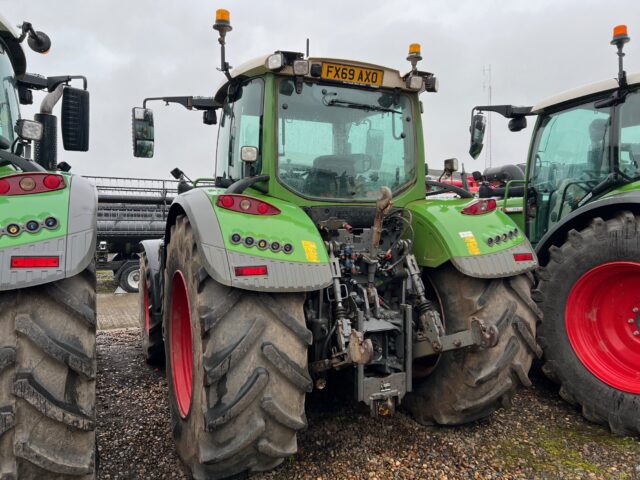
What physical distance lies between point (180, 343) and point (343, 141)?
1748mm

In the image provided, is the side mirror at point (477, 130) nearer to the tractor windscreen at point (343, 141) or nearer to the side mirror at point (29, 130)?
the tractor windscreen at point (343, 141)

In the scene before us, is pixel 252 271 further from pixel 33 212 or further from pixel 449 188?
pixel 449 188

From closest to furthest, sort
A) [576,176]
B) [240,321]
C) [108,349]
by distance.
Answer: [240,321] → [576,176] → [108,349]

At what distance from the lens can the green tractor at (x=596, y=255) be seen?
129 inches

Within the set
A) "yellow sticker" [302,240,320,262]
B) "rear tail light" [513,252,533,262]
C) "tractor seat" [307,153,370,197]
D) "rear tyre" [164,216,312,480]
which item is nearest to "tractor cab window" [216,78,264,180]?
"tractor seat" [307,153,370,197]

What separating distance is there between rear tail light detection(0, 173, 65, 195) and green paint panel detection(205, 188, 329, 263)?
731 millimetres

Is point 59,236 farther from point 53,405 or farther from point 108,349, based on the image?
point 108,349

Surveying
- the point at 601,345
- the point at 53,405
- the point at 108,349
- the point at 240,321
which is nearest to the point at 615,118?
the point at 601,345

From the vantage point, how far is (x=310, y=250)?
8.27ft

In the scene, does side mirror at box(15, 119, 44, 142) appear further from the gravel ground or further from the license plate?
the gravel ground

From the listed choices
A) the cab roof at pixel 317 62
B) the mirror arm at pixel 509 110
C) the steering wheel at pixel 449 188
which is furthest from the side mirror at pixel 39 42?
the mirror arm at pixel 509 110

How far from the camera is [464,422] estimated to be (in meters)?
3.00

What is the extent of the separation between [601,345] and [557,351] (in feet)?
0.94

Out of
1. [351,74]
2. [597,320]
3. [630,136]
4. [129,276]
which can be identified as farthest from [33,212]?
[129,276]
